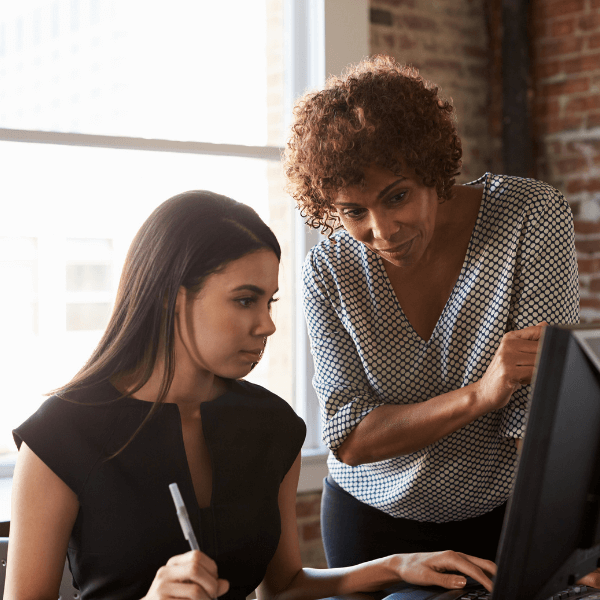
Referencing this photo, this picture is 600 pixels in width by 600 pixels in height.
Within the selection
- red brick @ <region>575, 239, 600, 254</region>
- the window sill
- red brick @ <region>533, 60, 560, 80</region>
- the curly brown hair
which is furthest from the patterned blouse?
red brick @ <region>533, 60, 560, 80</region>

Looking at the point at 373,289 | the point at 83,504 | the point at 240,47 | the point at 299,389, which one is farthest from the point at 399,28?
the point at 83,504

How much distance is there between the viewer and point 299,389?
2.85 metres

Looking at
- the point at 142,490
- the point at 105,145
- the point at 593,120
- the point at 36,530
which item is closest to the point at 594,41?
the point at 593,120

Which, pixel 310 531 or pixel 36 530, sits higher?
pixel 36 530

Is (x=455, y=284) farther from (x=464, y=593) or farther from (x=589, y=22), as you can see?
(x=589, y=22)

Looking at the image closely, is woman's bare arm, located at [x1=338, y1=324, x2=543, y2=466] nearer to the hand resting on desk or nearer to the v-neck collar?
the v-neck collar

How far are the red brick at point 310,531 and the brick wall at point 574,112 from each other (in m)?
1.28

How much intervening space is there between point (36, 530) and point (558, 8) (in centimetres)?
276

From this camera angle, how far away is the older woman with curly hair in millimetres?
1377

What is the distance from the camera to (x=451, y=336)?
1.52 m

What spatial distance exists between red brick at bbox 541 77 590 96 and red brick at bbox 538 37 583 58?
11 cm

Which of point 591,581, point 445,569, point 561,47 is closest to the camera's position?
point 591,581

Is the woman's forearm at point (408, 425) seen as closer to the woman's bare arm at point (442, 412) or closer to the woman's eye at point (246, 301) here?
the woman's bare arm at point (442, 412)

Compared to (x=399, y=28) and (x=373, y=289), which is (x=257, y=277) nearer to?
(x=373, y=289)
